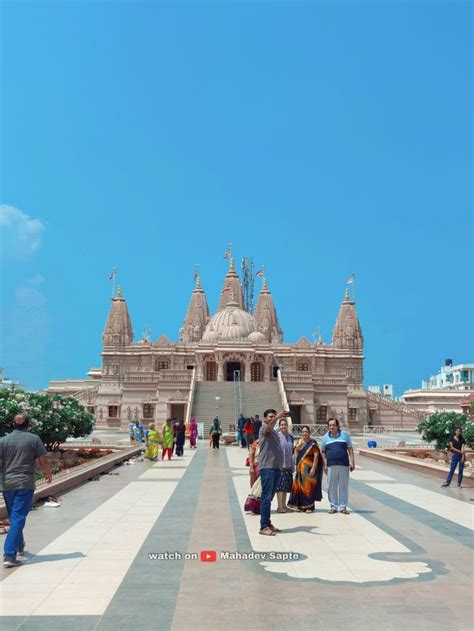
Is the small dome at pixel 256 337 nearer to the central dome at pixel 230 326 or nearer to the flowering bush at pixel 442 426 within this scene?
the central dome at pixel 230 326

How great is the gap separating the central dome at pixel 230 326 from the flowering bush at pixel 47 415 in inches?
1607

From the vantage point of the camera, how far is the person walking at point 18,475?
782cm

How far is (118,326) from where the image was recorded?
248 ft

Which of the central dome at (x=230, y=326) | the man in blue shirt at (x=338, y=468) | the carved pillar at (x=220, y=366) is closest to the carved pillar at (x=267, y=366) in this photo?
the central dome at (x=230, y=326)

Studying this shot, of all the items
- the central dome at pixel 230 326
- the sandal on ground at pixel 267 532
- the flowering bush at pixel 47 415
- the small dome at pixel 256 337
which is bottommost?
the sandal on ground at pixel 267 532

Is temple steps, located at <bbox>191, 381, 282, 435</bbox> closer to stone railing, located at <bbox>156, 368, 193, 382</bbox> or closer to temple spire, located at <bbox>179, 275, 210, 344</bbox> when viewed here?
stone railing, located at <bbox>156, 368, 193, 382</bbox>

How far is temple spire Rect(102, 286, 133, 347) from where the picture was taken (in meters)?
74.8

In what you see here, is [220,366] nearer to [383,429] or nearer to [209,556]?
[383,429]

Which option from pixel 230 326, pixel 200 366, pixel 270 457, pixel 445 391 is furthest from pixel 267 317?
A: pixel 270 457

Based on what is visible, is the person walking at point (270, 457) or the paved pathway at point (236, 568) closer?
the paved pathway at point (236, 568)

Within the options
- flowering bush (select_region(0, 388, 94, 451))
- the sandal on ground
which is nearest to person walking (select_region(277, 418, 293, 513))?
the sandal on ground

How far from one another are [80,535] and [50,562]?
169cm

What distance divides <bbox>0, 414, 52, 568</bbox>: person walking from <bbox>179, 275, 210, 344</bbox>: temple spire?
72703 mm

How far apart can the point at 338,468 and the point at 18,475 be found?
5.42 meters
